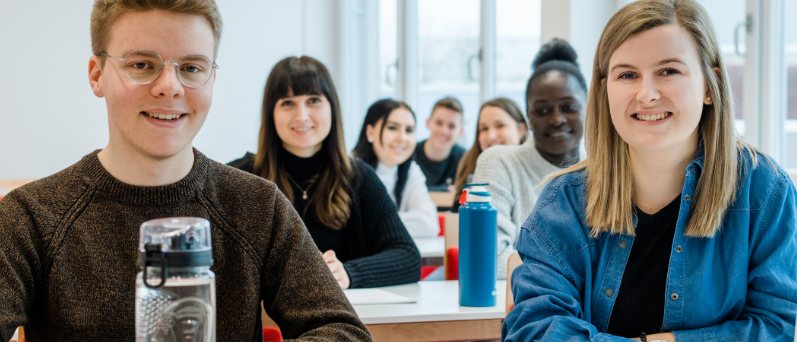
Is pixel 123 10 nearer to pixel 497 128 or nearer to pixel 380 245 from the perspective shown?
pixel 380 245

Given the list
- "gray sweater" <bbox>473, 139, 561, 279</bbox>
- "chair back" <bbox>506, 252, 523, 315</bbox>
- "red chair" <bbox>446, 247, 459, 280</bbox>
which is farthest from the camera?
"gray sweater" <bbox>473, 139, 561, 279</bbox>

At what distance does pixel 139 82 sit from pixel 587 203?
2.91ft

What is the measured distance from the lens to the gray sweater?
2516mm

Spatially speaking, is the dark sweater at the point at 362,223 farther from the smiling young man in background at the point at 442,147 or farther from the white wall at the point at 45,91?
the smiling young man in background at the point at 442,147

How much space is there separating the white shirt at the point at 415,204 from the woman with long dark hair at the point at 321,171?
3.11 ft

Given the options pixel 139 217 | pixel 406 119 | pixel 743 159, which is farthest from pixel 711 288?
pixel 406 119

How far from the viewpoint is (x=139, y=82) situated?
106 cm

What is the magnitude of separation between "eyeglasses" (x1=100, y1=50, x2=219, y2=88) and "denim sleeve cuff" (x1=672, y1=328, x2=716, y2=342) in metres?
0.96

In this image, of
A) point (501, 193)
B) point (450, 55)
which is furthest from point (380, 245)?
point (450, 55)

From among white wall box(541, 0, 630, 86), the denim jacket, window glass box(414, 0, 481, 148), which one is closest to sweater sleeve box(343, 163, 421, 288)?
the denim jacket

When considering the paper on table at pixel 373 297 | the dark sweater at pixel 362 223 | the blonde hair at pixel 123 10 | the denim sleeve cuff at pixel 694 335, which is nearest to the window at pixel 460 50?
the dark sweater at pixel 362 223

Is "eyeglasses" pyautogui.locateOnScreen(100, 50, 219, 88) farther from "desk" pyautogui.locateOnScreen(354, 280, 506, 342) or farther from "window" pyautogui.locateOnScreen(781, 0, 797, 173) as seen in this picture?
"window" pyautogui.locateOnScreen(781, 0, 797, 173)

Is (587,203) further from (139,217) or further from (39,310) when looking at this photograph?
(39,310)

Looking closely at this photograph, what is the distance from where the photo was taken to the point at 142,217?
107 cm
